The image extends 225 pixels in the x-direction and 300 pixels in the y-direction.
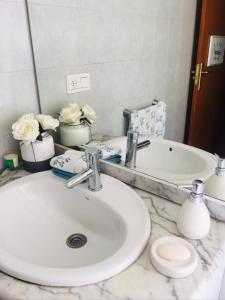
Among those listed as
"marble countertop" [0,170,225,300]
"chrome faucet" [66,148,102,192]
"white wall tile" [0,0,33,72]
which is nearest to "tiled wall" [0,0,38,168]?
"white wall tile" [0,0,33,72]

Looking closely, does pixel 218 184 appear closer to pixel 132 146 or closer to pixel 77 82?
pixel 132 146

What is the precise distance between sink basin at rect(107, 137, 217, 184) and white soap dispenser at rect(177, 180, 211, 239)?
0.64 feet

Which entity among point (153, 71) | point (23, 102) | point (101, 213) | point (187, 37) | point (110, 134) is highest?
point (187, 37)

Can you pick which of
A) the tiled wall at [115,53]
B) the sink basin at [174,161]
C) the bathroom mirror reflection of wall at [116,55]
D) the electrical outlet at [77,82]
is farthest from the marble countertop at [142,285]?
the electrical outlet at [77,82]

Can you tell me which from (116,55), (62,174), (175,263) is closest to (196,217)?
(175,263)

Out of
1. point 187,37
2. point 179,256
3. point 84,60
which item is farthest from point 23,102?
point 179,256

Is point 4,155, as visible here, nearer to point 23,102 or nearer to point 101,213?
point 23,102

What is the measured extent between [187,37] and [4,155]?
0.93 m

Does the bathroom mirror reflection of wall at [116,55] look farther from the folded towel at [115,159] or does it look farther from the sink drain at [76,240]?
the sink drain at [76,240]

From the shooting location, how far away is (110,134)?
4.08 feet

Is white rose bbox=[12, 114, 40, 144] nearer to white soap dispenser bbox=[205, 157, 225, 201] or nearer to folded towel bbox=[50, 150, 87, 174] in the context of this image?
folded towel bbox=[50, 150, 87, 174]

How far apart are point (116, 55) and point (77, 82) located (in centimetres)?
23

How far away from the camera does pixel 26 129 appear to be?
1.07 meters

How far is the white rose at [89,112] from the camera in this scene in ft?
4.07
